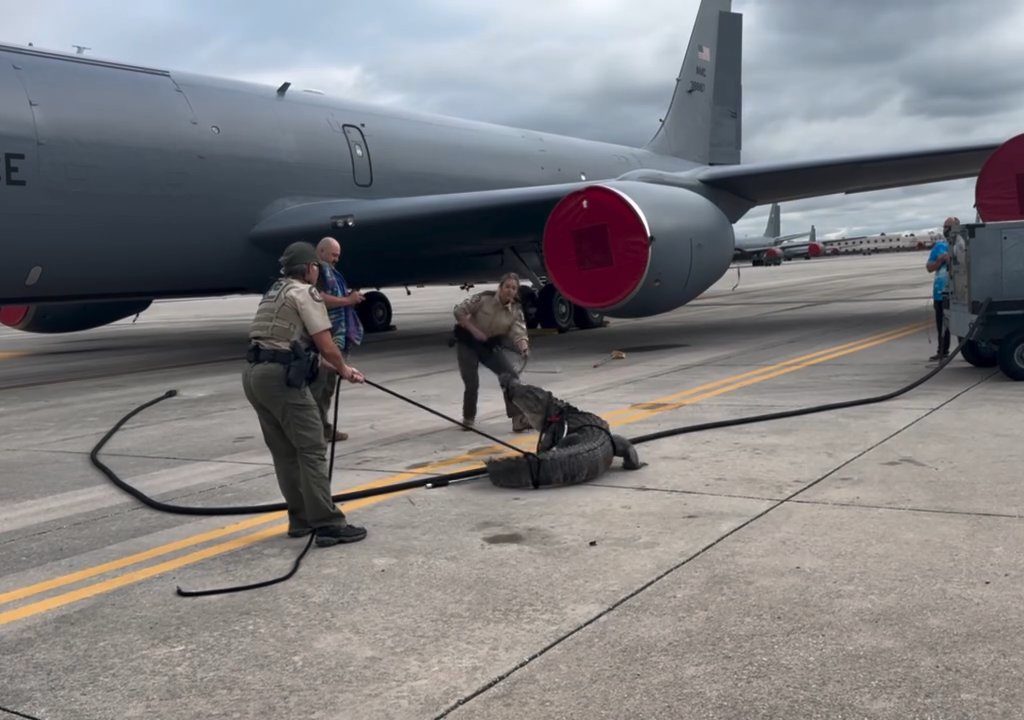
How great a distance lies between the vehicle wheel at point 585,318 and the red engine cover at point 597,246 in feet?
14.3

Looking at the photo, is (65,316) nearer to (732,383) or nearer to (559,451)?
(732,383)

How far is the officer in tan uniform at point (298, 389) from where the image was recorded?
4.59 meters

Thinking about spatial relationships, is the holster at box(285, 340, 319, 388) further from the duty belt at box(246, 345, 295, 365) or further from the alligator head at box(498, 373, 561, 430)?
the alligator head at box(498, 373, 561, 430)

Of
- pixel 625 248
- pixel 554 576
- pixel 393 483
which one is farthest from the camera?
pixel 625 248

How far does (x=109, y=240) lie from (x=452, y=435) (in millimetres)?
5629

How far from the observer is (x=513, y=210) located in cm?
1268

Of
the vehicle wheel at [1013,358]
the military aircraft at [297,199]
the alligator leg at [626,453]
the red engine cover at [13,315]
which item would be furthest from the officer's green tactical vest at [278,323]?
the red engine cover at [13,315]

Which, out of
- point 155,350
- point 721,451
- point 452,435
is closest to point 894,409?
point 721,451

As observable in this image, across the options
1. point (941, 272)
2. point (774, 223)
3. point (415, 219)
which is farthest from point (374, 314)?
point (774, 223)

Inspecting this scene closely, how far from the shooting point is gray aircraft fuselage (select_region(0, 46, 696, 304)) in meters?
10.2

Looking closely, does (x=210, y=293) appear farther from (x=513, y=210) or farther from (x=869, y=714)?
(x=869, y=714)

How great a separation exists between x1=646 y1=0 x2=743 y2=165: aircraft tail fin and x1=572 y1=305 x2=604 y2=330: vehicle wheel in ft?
20.1

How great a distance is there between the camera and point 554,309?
1602 cm

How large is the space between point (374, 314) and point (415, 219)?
5.41 meters
